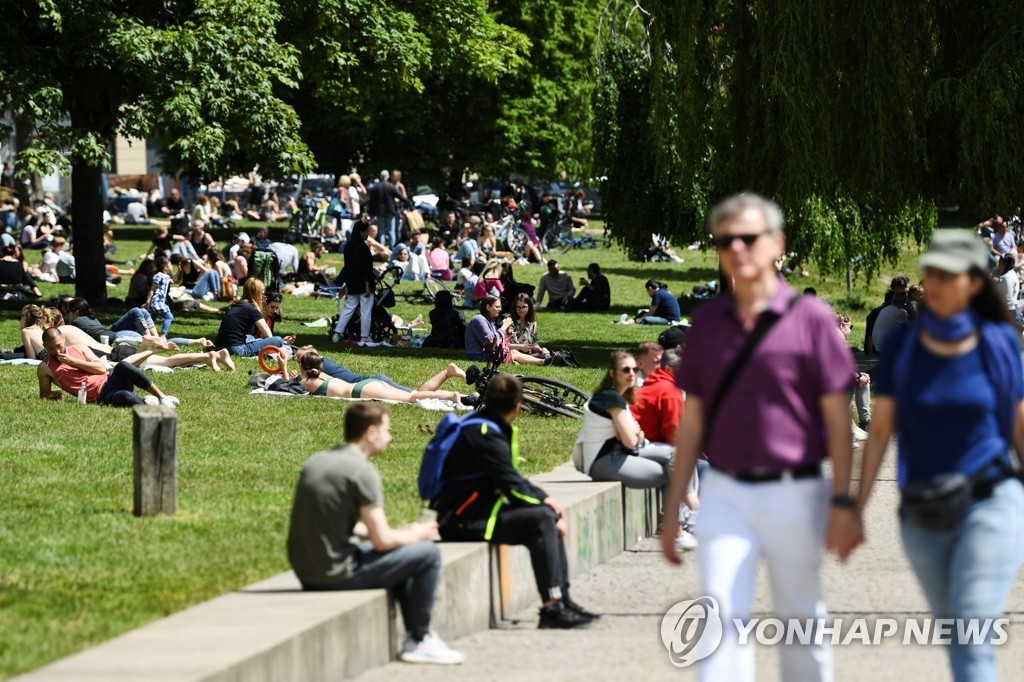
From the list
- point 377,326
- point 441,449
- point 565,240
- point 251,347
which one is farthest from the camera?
point 565,240

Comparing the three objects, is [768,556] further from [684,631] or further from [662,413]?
[662,413]

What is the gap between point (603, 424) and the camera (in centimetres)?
1041

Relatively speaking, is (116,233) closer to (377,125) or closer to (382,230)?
(377,125)

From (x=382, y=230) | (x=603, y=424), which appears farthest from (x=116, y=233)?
(x=603, y=424)

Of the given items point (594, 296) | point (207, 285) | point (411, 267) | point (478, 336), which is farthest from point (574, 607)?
point (411, 267)

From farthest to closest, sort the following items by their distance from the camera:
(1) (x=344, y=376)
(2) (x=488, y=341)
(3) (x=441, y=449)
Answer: (2) (x=488, y=341) → (1) (x=344, y=376) → (3) (x=441, y=449)

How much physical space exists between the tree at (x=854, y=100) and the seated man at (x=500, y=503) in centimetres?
1209

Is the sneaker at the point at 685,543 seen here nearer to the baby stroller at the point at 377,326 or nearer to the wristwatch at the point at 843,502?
the wristwatch at the point at 843,502

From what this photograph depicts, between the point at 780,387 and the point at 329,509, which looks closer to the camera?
the point at 780,387

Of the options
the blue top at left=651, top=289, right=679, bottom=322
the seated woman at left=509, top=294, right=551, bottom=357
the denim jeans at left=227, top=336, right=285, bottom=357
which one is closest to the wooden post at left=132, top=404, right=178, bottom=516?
the denim jeans at left=227, top=336, right=285, bottom=357

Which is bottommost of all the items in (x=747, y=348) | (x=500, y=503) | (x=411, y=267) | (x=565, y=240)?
(x=411, y=267)

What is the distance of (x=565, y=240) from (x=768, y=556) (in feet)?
124

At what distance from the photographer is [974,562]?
5023 mm

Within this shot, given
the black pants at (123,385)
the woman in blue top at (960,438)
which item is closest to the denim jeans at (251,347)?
the black pants at (123,385)
